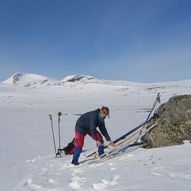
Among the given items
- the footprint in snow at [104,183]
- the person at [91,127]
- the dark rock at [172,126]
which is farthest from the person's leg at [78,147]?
the footprint in snow at [104,183]

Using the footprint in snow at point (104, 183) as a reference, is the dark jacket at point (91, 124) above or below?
above

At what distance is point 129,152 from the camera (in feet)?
31.4

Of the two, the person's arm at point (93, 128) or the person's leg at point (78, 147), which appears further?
the person's leg at point (78, 147)

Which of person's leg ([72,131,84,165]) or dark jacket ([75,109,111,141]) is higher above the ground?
dark jacket ([75,109,111,141])

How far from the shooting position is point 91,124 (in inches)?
368

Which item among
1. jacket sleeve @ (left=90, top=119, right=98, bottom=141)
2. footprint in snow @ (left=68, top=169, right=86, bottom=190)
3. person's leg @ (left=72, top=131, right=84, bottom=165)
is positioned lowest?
footprint in snow @ (left=68, top=169, right=86, bottom=190)

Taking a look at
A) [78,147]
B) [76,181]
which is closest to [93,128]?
[78,147]

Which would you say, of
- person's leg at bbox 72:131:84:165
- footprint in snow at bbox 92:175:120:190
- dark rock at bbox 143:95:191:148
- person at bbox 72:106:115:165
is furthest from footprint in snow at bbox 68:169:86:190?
dark rock at bbox 143:95:191:148

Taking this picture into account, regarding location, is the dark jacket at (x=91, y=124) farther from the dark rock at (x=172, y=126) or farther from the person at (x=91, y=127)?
the dark rock at (x=172, y=126)

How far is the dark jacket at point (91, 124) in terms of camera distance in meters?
9.34

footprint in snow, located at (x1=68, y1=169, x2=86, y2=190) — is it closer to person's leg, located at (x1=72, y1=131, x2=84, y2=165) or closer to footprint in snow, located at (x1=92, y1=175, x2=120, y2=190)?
footprint in snow, located at (x1=92, y1=175, x2=120, y2=190)

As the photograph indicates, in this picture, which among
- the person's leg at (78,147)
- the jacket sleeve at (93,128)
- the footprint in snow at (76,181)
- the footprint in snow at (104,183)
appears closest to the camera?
the footprint in snow at (104,183)

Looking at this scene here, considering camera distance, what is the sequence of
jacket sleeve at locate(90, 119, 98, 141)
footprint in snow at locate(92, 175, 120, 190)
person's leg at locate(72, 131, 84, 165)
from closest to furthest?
1. footprint in snow at locate(92, 175, 120, 190)
2. jacket sleeve at locate(90, 119, 98, 141)
3. person's leg at locate(72, 131, 84, 165)

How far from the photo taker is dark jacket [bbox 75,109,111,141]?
9.34m
